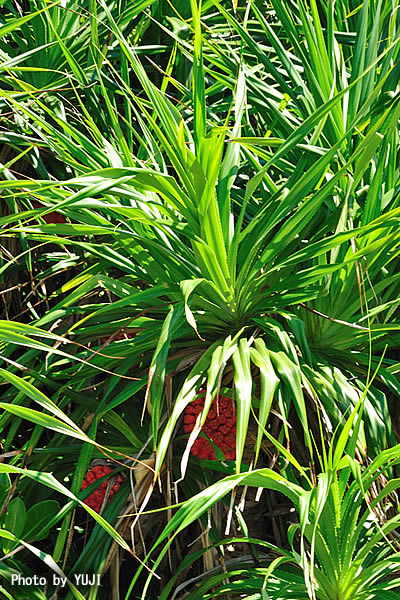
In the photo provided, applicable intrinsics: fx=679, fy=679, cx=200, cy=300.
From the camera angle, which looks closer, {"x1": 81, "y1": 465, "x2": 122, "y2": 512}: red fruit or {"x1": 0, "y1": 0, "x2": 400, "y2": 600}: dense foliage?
{"x1": 0, "y1": 0, "x2": 400, "y2": 600}: dense foliage

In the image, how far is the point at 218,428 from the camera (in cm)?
→ 104

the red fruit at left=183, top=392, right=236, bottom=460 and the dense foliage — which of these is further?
the red fruit at left=183, top=392, right=236, bottom=460

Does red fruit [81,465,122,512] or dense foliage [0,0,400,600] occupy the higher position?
dense foliage [0,0,400,600]

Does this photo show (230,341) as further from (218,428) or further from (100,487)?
(100,487)

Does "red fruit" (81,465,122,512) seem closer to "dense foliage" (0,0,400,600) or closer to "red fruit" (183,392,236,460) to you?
"dense foliage" (0,0,400,600)

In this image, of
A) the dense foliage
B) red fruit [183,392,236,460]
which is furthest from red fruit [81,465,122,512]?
red fruit [183,392,236,460]

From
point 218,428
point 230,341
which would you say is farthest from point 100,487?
point 230,341

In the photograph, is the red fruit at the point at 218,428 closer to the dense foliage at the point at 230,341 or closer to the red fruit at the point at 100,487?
the dense foliage at the point at 230,341

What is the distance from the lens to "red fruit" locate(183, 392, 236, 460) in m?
1.03

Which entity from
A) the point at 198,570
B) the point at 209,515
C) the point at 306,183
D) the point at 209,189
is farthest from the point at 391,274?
the point at 198,570

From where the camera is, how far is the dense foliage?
0.87 meters

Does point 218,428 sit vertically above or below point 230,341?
below

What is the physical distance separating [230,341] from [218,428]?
0.18m

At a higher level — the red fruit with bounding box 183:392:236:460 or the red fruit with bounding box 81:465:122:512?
the red fruit with bounding box 183:392:236:460
